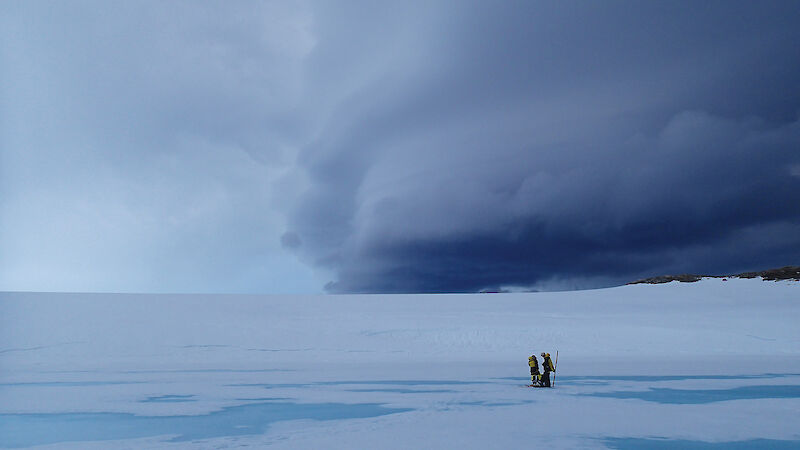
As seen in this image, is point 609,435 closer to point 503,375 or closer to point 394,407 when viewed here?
point 394,407

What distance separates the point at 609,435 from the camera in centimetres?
827

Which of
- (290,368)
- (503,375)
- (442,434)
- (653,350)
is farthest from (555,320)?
(442,434)

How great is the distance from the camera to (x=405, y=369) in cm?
1897

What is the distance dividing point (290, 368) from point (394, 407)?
9935 millimetres

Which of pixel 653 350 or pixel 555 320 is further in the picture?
pixel 555 320

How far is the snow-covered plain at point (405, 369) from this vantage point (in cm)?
862

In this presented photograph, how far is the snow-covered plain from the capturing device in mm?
8617

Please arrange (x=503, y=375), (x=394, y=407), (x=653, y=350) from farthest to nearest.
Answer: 1. (x=653, y=350)
2. (x=503, y=375)
3. (x=394, y=407)

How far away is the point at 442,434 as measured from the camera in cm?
824

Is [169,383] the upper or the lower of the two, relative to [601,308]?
lower

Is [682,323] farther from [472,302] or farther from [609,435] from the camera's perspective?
[609,435]

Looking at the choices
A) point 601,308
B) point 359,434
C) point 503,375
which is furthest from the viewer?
point 601,308

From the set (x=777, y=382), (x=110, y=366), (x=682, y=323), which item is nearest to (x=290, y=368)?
(x=110, y=366)

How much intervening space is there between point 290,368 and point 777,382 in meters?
15.5
